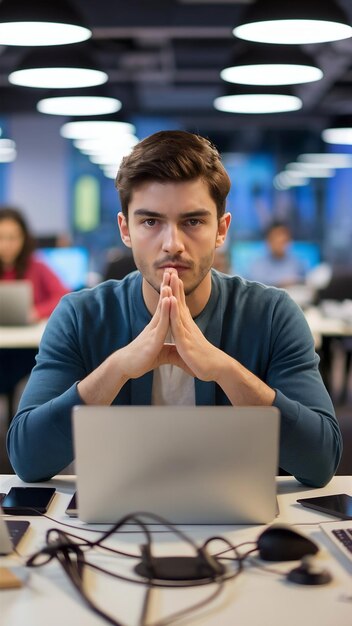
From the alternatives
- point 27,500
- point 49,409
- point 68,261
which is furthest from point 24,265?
point 27,500

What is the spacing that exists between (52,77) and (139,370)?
2823 millimetres

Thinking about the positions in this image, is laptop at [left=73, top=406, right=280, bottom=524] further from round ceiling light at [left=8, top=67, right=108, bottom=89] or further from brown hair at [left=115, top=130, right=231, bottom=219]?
round ceiling light at [left=8, top=67, right=108, bottom=89]

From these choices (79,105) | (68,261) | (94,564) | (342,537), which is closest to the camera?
(94,564)

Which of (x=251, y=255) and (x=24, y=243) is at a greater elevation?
(x=24, y=243)

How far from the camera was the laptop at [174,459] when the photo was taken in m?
1.62

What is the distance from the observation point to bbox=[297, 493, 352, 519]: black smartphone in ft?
6.08

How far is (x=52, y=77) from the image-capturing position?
4.53 m

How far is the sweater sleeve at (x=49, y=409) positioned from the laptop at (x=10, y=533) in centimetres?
28

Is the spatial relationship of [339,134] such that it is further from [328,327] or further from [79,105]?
[328,327]

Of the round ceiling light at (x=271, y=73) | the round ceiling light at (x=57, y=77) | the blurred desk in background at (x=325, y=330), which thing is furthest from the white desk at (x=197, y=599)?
the blurred desk in background at (x=325, y=330)

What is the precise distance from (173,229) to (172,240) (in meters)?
0.03

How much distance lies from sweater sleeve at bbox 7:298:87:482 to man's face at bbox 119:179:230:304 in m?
0.26

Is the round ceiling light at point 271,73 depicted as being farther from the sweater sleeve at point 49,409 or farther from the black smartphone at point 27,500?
the black smartphone at point 27,500

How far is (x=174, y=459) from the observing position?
64.9 inches
